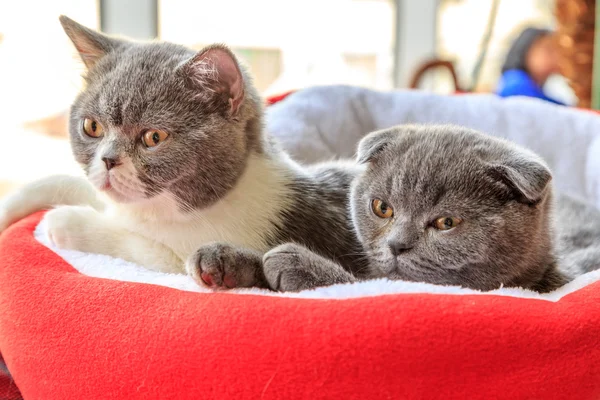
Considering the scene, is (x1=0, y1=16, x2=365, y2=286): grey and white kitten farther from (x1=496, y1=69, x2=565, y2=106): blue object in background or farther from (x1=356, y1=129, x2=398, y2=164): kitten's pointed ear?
(x1=496, y1=69, x2=565, y2=106): blue object in background

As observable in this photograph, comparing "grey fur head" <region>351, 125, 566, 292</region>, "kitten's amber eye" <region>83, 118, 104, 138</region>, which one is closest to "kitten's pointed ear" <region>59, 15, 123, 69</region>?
"kitten's amber eye" <region>83, 118, 104, 138</region>

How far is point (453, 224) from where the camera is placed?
1.04 metres

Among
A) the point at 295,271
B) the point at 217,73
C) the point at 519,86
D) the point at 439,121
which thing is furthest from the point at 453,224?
the point at 519,86

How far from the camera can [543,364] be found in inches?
32.4

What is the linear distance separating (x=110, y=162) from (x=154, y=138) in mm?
88

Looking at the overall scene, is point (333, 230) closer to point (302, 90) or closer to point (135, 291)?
point (135, 291)

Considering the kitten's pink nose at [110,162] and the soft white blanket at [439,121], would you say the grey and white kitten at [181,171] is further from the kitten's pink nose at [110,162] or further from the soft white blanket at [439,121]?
the soft white blanket at [439,121]

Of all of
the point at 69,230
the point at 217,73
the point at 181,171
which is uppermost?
the point at 217,73

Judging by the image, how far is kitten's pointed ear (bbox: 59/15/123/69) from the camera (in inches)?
48.9

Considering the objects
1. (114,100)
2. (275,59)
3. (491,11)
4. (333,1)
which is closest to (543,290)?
(114,100)

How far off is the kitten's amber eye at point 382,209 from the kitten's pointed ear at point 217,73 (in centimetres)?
32

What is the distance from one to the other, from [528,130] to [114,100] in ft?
4.87

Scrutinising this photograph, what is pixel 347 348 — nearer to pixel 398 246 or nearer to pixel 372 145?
pixel 398 246

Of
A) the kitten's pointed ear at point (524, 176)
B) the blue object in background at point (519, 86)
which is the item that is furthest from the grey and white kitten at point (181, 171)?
the blue object in background at point (519, 86)
